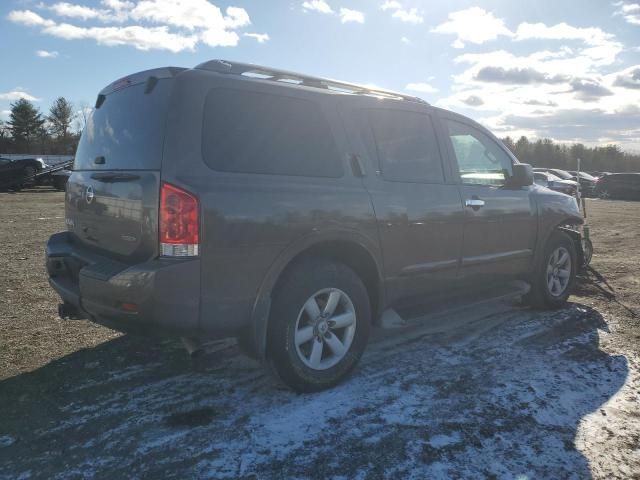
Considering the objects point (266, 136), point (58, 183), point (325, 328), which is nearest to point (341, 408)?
point (325, 328)

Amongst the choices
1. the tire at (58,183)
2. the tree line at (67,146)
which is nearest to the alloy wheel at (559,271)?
the tire at (58,183)

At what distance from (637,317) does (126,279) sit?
484 centimetres

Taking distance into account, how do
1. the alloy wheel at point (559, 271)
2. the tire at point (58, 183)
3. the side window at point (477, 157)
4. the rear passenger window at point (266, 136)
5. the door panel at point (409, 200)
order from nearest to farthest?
the rear passenger window at point (266, 136) < the door panel at point (409, 200) < the side window at point (477, 157) < the alloy wheel at point (559, 271) < the tire at point (58, 183)

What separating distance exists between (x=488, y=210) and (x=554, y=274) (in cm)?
158

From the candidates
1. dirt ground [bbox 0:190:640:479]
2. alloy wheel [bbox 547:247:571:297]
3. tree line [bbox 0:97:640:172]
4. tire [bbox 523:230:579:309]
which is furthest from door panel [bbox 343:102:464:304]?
tree line [bbox 0:97:640:172]

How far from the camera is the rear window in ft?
9.61

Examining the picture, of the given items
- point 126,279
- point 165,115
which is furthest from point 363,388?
point 165,115

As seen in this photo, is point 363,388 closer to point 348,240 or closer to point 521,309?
point 348,240

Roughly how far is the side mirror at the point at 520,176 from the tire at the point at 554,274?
820 mm

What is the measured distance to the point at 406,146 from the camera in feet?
13.2

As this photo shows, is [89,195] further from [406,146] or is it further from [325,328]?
[406,146]

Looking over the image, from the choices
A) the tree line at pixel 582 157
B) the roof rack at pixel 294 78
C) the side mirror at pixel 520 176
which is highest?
the tree line at pixel 582 157

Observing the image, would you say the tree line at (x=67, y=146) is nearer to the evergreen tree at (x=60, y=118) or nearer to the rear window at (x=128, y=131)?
the evergreen tree at (x=60, y=118)

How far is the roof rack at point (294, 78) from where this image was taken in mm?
3178
